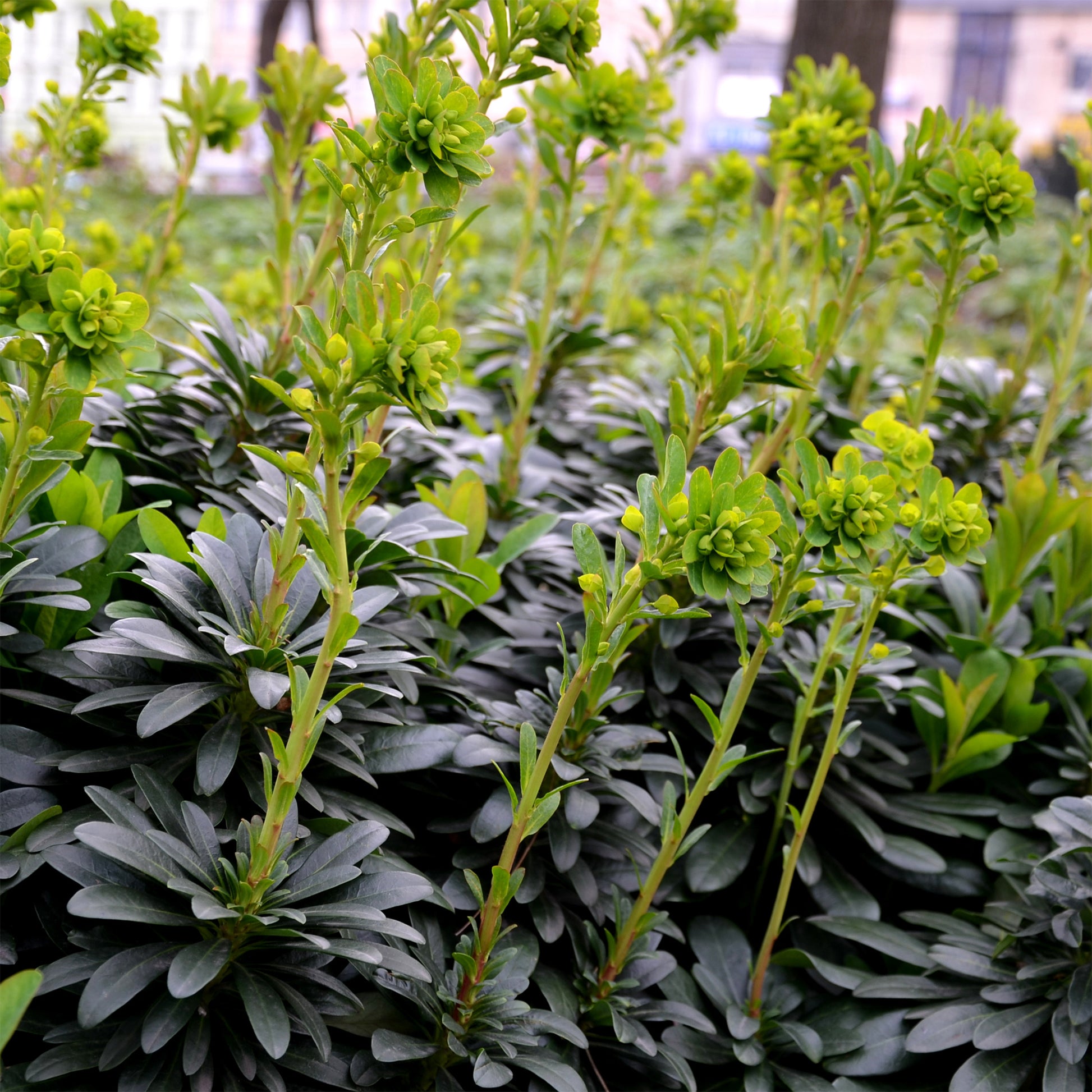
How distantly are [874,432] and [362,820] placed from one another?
1.03 metres

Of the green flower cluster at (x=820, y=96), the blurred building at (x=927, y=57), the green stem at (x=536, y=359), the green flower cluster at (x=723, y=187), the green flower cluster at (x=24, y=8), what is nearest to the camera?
the green flower cluster at (x=24, y=8)

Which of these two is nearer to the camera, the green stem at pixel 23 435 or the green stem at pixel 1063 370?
the green stem at pixel 23 435

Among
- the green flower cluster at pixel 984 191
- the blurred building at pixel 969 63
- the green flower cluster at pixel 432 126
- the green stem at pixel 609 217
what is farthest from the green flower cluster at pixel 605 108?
the blurred building at pixel 969 63

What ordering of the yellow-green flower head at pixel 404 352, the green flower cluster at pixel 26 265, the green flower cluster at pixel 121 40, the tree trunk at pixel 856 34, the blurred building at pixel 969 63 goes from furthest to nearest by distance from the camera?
the blurred building at pixel 969 63
the tree trunk at pixel 856 34
the green flower cluster at pixel 121 40
the green flower cluster at pixel 26 265
the yellow-green flower head at pixel 404 352

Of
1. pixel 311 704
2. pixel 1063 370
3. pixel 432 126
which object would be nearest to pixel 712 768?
pixel 311 704

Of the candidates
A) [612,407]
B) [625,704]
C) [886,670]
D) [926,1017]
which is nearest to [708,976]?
[926,1017]

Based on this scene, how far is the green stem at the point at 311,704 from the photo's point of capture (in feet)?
3.71

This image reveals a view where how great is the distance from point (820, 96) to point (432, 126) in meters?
1.73

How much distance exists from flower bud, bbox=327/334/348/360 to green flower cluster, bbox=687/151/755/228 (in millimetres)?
2285

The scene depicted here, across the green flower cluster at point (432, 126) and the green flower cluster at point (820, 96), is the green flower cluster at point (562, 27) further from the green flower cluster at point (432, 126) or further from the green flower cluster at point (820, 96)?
the green flower cluster at point (820, 96)

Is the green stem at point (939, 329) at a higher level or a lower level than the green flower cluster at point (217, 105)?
lower

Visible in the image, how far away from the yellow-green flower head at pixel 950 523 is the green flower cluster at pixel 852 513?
58 millimetres

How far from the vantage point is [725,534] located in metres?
1.20

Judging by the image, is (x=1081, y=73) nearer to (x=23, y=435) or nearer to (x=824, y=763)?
(x=824, y=763)
